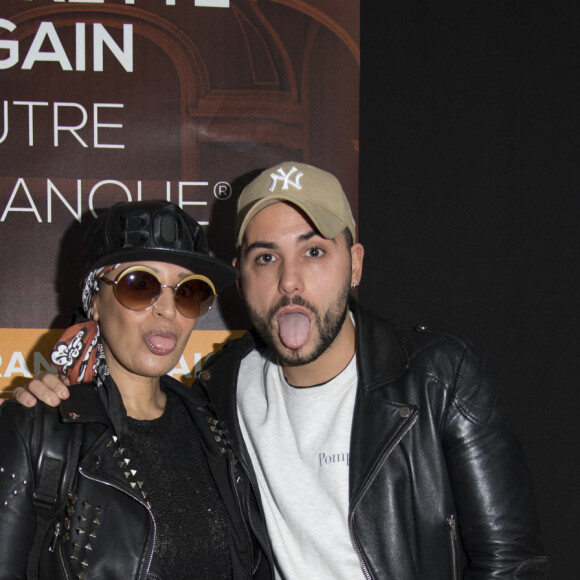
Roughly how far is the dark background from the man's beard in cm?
70

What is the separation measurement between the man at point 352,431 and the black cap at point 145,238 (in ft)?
0.93

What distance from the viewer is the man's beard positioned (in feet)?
6.90

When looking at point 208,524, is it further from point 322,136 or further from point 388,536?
point 322,136

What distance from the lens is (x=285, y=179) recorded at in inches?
86.8

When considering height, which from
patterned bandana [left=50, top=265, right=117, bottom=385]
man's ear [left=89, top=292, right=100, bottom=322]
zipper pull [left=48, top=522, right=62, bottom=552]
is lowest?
zipper pull [left=48, top=522, right=62, bottom=552]

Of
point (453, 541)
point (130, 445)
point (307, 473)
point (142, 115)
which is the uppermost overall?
point (142, 115)

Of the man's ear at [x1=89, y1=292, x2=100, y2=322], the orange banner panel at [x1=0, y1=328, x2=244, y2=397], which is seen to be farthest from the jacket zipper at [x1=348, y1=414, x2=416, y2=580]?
the orange banner panel at [x1=0, y1=328, x2=244, y2=397]

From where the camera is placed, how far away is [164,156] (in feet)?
9.12

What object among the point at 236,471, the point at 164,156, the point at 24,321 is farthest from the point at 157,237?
the point at 24,321

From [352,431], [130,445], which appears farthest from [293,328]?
[130,445]

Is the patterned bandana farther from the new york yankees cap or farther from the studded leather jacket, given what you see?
the new york yankees cap

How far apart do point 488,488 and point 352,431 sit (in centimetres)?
47

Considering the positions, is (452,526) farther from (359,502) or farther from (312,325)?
(312,325)

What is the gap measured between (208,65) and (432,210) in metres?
1.24
